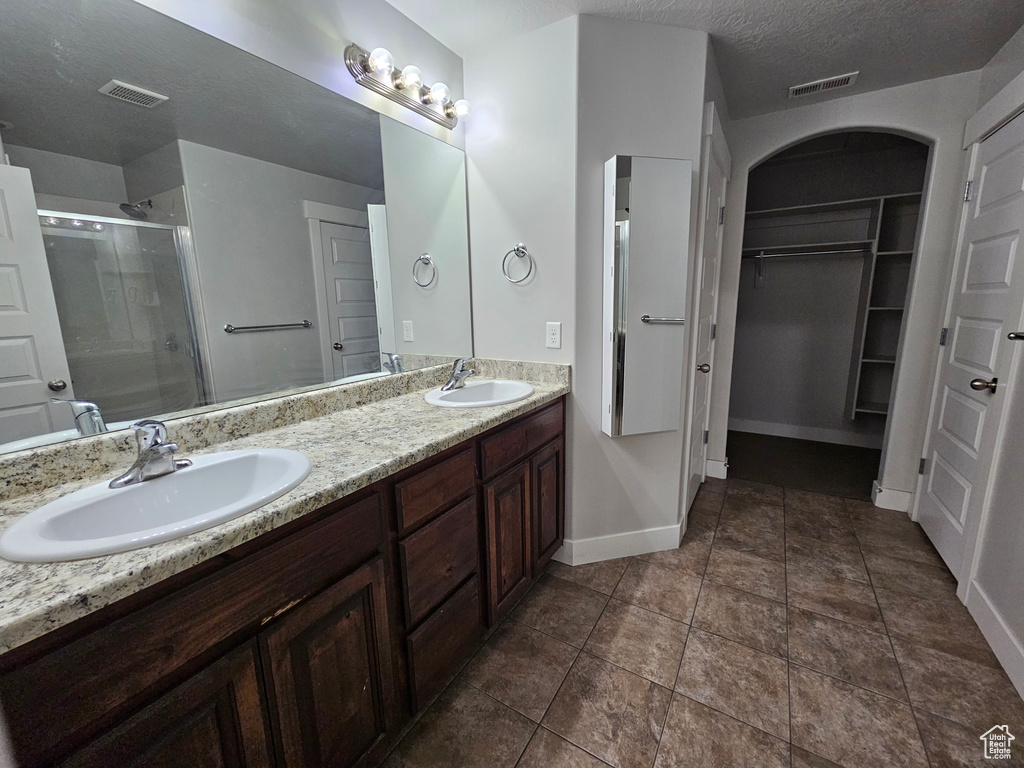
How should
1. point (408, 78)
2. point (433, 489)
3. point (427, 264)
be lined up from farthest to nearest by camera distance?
1. point (427, 264)
2. point (408, 78)
3. point (433, 489)

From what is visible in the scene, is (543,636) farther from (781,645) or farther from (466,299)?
(466,299)

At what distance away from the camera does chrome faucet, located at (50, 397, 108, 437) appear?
0.98 metres

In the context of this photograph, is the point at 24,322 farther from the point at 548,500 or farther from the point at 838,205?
the point at 838,205

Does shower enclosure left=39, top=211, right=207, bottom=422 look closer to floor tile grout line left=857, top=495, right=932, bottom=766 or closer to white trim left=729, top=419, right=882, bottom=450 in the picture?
floor tile grout line left=857, top=495, right=932, bottom=766

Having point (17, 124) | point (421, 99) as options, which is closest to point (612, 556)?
point (421, 99)

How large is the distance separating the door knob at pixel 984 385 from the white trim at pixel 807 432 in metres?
2.02

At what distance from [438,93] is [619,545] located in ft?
7.16

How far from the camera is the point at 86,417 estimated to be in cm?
99

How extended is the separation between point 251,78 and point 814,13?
2.06 meters

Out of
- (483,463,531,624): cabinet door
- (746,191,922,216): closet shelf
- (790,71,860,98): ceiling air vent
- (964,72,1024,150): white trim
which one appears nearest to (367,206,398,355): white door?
(483,463,531,624): cabinet door

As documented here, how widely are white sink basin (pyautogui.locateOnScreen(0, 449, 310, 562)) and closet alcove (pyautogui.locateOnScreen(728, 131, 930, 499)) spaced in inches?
118

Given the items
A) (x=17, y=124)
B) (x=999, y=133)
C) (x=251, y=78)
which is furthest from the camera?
(x=999, y=133)

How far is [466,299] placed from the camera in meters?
2.07

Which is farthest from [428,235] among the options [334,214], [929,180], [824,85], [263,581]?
[929,180]
